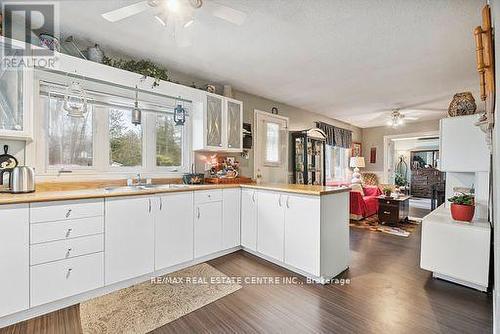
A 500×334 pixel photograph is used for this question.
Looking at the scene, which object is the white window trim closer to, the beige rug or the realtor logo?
the realtor logo

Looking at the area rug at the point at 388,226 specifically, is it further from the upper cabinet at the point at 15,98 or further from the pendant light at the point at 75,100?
the upper cabinet at the point at 15,98

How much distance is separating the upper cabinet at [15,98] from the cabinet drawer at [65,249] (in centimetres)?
95

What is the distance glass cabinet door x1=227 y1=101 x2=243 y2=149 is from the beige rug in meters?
1.87

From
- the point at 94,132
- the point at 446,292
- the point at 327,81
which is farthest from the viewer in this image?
the point at 327,81

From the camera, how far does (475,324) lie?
1730mm

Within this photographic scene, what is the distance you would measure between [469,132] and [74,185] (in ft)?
13.7

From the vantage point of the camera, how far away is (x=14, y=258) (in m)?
1.68

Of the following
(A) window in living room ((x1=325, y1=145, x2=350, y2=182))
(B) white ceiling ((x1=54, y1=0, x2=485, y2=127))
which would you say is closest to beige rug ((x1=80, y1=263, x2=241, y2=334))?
(B) white ceiling ((x1=54, y1=0, x2=485, y2=127))

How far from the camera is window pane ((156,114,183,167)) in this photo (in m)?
3.15

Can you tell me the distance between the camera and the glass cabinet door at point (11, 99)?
1.89m

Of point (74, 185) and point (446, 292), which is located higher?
point (74, 185)

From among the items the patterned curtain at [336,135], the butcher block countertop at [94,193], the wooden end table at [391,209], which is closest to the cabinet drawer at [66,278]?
the butcher block countertop at [94,193]

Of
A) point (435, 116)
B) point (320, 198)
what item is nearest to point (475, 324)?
point (320, 198)

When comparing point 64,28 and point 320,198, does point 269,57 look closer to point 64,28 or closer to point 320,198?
point 320,198
